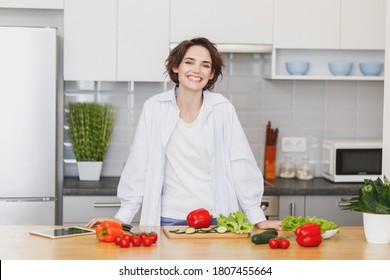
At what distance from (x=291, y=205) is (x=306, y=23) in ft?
4.03

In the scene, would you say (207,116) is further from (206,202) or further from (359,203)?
(359,203)

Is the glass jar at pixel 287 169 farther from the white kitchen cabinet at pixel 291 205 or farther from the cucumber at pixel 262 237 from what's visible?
the cucumber at pixel 262 237

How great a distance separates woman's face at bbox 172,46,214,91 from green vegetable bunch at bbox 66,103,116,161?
1.57 m

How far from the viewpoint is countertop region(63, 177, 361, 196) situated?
4715mm

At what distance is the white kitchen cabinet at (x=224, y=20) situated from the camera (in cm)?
491

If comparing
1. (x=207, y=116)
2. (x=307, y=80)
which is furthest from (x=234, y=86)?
(x=207, y=116)

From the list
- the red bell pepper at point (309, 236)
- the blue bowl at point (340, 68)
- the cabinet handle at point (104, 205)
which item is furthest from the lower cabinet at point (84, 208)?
the red bell pepper at point (309, 236)

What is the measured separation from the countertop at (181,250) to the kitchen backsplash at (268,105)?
86.5 inches

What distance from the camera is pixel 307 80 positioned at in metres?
5.45

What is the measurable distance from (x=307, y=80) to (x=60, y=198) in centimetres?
197

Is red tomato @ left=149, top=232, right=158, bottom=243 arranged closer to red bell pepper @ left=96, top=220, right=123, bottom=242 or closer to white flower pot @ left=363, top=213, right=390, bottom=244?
red bell pepper @ left=96, top=220, right=123, bottom=242

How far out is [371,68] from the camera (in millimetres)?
5094

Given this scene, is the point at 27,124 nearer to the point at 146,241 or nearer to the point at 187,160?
the point at 187,160

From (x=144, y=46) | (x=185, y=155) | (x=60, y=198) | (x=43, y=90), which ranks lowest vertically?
(x=60, y=198)
